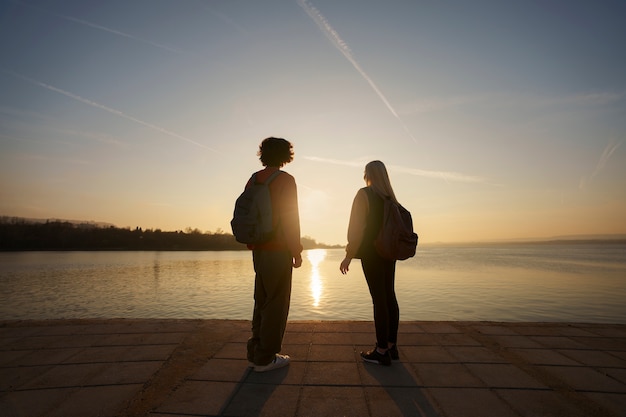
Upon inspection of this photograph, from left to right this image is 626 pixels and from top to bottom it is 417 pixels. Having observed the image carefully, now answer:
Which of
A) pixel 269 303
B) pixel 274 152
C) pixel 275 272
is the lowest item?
pixel 269 303

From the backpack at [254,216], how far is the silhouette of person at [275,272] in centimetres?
7

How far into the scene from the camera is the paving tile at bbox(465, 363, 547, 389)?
326 cm

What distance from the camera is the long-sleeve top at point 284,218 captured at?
370cm

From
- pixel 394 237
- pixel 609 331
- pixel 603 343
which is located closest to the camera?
pixel 394 237

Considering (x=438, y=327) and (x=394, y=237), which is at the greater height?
(x=394, y=237)

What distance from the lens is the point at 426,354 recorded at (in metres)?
4.14

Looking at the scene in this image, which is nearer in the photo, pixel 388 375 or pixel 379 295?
pixel 388 375

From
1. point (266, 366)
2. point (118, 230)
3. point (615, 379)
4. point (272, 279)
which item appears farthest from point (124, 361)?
point (118, 230)

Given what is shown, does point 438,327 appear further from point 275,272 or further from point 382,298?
point 275,272

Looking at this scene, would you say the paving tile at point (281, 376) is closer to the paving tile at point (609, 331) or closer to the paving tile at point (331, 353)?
the paving tile at point (331, 353)

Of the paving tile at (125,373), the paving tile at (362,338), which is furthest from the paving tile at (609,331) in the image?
the paving tile at (125,373)

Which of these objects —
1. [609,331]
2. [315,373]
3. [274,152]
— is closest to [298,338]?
[315,373]

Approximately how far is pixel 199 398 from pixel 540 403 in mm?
2899

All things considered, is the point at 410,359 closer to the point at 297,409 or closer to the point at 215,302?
the point at 297,409
